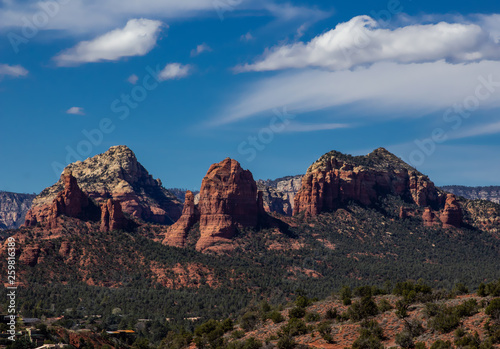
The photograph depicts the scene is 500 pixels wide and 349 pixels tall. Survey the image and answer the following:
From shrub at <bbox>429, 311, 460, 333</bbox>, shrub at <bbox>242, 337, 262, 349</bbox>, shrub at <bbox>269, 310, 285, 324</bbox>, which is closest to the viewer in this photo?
shrub at <bbox>429, 311, 460, 333</bbox>

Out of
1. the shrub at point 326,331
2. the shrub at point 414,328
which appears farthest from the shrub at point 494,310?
the shrub at point 326,331

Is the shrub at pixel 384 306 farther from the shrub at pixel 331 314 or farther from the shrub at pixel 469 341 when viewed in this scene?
the shrub at pixel 469 341

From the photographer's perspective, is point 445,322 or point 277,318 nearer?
point 445,322

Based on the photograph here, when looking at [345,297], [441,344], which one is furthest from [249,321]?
[441,344]

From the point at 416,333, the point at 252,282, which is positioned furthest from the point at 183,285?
the point at 416,333

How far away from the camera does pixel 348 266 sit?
192625 mm

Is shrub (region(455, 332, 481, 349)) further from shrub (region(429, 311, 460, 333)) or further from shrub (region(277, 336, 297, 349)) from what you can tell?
shrub (region(277, 336, 297, 349))

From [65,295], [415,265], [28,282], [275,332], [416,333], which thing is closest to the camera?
[416,333]

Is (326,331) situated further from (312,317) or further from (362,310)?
(312,317)

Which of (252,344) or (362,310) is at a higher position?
(362,310)

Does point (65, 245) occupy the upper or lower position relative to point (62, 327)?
upper

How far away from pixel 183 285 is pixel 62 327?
228 ft

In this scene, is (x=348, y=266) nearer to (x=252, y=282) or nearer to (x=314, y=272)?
(x=314, y=272)

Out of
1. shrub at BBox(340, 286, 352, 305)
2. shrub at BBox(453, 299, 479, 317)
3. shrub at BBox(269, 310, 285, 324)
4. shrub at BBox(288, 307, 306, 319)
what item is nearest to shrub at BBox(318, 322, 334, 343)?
shrub at BBox(288, 307, 306, 319)
